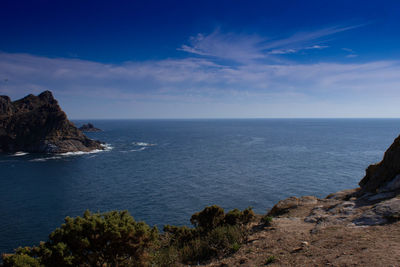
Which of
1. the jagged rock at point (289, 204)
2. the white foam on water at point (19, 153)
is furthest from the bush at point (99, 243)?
the white foam on water at point (19, 153)

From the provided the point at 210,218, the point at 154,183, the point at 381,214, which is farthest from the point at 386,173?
the point at 154,183

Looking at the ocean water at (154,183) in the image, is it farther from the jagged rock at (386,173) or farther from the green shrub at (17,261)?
the green shrub at (17,261)

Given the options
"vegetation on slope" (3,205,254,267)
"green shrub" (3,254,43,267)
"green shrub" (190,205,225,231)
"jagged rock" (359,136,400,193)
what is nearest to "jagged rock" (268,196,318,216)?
"jagged rock" (359,136,400,193)

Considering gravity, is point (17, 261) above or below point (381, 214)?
below

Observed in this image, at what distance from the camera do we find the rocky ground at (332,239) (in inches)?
435

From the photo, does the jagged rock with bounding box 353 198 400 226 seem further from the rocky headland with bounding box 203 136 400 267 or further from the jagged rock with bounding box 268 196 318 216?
the jagged rock with bounding box 268 196 318 216

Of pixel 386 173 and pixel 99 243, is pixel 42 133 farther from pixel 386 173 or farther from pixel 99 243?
pixel 386 173

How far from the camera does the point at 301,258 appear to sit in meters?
11.8

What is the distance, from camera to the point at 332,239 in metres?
13.3

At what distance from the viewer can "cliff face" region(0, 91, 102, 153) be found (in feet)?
377

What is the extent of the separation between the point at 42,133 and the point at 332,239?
13503 centimetres

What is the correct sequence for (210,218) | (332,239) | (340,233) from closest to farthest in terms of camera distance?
(332,239) < (340,233) < (210,218)

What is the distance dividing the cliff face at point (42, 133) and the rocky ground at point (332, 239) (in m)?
115

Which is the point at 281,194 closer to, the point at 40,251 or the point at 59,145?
the point at 40,251
